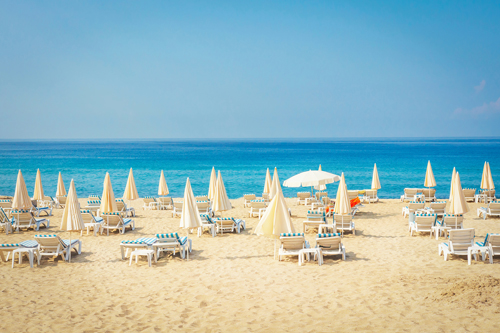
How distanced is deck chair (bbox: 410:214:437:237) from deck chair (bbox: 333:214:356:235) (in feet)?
6.52

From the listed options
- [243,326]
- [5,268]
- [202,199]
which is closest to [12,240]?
[5,268]

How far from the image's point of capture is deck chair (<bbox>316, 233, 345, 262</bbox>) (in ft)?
31.6

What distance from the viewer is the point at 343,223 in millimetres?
12867

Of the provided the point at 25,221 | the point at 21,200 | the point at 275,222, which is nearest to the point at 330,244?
the point at 275,222

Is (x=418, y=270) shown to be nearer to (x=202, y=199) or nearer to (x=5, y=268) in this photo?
(x=5, y=268)

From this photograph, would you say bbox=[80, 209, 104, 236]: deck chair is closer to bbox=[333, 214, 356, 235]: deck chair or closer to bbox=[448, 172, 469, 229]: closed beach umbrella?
bbox=[333, 214, 356, 235]: deck chair

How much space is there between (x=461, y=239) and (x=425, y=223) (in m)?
2.76

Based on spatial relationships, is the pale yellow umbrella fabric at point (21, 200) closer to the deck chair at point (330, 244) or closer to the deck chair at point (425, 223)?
the deck chair at point (330, 244)

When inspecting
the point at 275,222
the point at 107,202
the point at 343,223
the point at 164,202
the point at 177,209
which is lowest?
the point at 164,202

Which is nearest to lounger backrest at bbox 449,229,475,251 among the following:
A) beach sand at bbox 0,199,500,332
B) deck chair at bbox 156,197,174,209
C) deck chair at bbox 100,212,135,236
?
beach sand at bbox 0,199,500,332

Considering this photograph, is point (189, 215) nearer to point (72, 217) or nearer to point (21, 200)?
point (72, 217)

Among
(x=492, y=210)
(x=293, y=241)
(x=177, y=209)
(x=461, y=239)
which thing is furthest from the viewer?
(x=177, y=209)

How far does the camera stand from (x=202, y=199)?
19.0 meters

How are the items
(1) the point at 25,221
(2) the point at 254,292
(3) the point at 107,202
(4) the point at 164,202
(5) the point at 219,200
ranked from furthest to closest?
1. (4) the point at 164,202
2. (1) the point at 25,221
3. (5) the point at 219,200
4. (3) the point at 107,202
5. (2) the point at 254,292
